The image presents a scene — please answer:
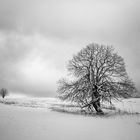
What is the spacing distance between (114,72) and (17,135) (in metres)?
14.9

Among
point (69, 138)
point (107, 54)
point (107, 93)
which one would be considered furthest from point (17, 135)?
point (107, 54)

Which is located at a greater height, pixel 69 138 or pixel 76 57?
pixel 76 57

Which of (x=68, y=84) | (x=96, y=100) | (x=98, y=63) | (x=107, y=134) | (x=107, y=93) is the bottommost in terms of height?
(x=107, y=134)

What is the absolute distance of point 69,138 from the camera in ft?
23.0

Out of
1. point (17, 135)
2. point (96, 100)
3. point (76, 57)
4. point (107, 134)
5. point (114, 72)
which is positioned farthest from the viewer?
point (76, 57)

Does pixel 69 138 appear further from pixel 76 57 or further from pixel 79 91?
pixel 76 57

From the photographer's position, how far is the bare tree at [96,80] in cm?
1659

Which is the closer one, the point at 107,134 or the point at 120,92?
the point at 107,134

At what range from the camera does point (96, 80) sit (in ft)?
57.5

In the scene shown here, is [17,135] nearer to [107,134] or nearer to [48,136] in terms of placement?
[48,136]

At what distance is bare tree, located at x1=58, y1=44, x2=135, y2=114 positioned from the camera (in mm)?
16594

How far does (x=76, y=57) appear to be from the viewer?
1883 centimetres

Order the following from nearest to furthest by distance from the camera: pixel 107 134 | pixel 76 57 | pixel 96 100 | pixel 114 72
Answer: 1. pixel 107 134
2. pixel 96 100
3. pixel 114 72
4. pixel 76 57

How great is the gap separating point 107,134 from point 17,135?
5867mm
